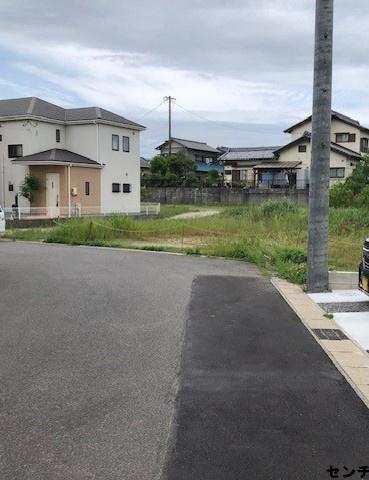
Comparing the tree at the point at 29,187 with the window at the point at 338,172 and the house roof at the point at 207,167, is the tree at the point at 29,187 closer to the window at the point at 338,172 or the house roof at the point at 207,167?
the window at the point at 338,172

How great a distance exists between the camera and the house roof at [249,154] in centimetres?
5287

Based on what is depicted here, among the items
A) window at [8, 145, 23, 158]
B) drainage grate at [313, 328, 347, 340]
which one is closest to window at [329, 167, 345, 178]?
window at [8, 145, 23, 158]

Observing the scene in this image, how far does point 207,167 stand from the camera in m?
64.8

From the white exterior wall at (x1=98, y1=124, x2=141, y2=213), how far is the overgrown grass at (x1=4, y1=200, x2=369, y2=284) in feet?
37.1

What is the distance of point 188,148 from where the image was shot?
63.4m

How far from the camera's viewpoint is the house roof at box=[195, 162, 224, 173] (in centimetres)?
6324

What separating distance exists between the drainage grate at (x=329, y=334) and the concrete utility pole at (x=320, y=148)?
2.49m

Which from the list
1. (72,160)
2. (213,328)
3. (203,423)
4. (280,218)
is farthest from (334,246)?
(72,160)

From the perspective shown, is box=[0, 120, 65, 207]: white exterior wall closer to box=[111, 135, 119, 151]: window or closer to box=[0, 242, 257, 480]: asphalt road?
box=[111, 135, 119, 151]: window

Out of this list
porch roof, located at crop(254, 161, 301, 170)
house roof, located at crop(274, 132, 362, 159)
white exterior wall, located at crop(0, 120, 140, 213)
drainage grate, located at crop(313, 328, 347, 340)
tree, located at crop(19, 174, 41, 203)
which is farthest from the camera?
porch roof, located at crop(254, 161, 301, 170)

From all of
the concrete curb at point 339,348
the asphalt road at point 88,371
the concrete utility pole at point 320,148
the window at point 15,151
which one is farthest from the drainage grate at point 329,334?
the window at point 15,151

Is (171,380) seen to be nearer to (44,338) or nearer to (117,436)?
(117,436)

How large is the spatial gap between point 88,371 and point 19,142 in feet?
86.1

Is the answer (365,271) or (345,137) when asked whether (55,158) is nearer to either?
(365,271)
